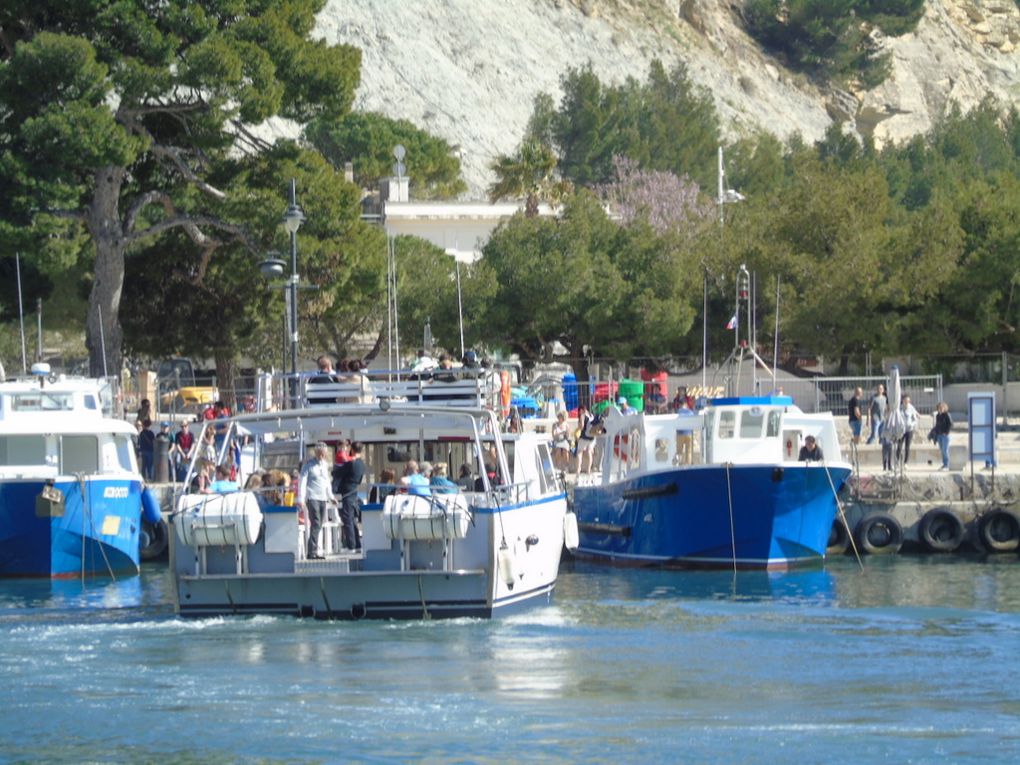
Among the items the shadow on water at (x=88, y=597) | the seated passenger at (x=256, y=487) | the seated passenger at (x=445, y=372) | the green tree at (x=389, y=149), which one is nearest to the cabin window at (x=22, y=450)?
the shadow on water at (x=88, y=597)

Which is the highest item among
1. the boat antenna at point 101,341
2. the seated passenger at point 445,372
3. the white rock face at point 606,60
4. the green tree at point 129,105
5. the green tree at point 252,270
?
the white rock face at point 606,60

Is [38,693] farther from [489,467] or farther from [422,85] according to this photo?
[422,85]

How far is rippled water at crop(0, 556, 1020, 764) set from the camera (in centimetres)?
1875

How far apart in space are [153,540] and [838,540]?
46.1ft

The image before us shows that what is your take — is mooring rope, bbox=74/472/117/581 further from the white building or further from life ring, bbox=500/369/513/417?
the white building

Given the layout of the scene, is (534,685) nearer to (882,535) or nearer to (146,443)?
(882,535)

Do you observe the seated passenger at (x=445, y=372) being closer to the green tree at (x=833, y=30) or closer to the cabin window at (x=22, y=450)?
the cabin window at (x=22, y=450)

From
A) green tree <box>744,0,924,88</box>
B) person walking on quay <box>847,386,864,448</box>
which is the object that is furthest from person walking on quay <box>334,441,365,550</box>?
green tree <box>744,0,924,88</box>

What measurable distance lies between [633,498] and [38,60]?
19169 millimetres

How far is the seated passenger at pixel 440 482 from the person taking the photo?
25.6 metres

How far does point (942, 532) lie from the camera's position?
38719mm

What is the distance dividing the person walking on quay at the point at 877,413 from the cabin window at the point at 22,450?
18.7 m

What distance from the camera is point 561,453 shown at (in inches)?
1684

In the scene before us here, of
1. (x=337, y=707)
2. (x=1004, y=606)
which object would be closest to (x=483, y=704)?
(x=337, y=707)
